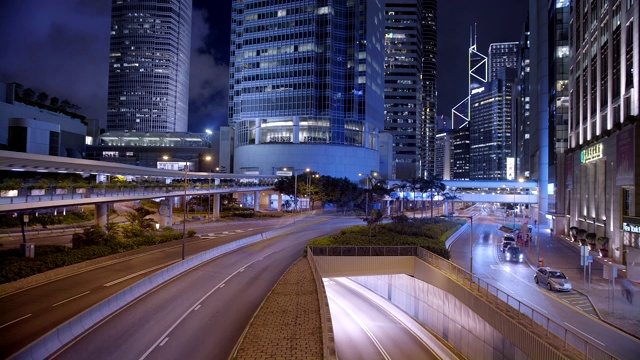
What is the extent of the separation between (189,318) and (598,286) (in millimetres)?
29289

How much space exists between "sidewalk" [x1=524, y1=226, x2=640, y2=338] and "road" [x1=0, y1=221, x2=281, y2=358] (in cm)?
2712

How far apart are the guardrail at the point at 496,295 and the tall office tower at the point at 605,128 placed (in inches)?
672

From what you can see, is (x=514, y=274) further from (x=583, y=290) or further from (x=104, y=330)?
(x=104, y=330)

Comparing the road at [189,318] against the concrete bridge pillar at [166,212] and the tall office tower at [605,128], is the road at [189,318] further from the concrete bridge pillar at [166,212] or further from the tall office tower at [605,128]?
the tall office tower at [605,128]

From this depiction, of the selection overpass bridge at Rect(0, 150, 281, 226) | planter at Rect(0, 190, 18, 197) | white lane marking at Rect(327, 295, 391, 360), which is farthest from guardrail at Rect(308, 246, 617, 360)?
planter at Rect(0, 190, 18, 197)

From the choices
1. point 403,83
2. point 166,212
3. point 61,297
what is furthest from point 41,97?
point 403,83

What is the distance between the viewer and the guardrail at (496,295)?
15.3 meters

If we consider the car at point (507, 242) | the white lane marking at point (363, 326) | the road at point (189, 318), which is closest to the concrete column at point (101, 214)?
the road at point (189, 318)

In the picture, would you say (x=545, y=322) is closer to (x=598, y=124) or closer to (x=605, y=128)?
(x=605, y=128)

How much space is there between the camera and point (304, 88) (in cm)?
12088

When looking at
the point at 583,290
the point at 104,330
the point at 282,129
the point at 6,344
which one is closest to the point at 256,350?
the point at 104,330

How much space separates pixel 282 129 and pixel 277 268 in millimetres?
92793

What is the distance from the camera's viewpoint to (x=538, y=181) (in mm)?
96000

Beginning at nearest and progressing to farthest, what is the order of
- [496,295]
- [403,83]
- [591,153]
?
[496,295] → [591,153] → [403,83]
